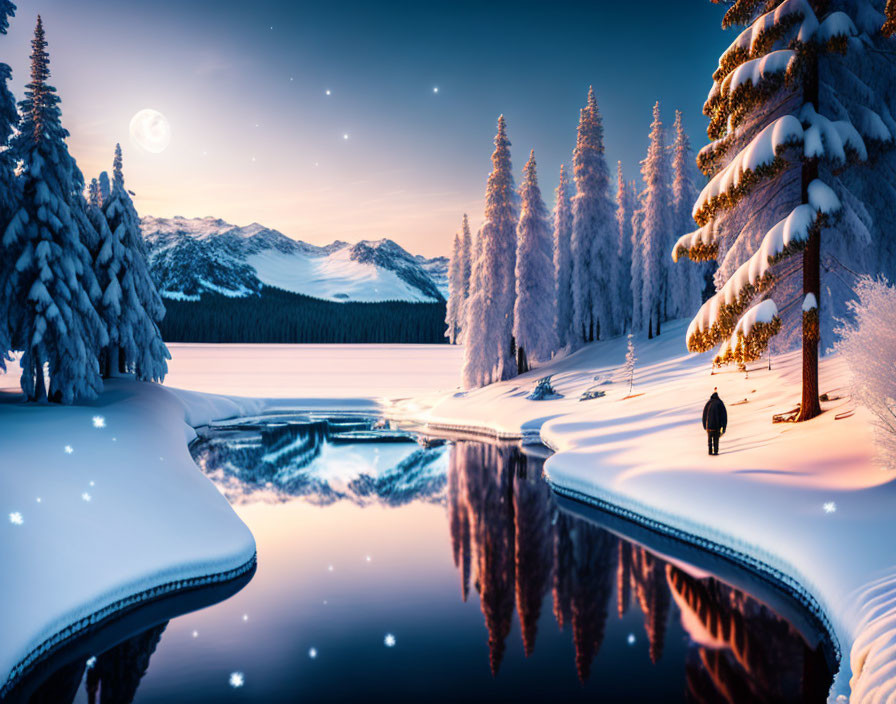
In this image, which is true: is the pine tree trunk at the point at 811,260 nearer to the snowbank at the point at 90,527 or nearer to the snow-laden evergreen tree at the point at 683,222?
the snowbank at the point at 90,527

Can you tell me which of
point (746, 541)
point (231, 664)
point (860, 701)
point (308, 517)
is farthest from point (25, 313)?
point (860, 701)

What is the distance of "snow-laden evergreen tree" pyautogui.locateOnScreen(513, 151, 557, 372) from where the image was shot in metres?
42.7

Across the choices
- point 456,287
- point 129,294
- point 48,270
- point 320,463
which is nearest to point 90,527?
point 48,270

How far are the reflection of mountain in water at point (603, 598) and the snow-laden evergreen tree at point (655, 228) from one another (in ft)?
96.6

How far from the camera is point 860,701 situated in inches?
273

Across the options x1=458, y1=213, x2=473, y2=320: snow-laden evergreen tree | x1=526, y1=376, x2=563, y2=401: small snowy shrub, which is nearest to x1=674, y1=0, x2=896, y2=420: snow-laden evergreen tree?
x1=526, y1=376, x2=563, y2=401: small snowy shrub

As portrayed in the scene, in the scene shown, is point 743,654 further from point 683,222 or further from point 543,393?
point 683,222

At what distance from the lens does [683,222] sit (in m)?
51.8

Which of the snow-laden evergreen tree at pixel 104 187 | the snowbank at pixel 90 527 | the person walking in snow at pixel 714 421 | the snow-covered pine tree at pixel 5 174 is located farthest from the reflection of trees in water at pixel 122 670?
the snow-laden evergreen tree at pixel 104 187

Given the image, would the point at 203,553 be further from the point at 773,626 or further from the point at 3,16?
the point at 3,16

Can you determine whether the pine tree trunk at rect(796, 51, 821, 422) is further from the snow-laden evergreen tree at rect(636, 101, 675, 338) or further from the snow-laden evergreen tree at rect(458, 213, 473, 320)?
the snow-laden evergreen tree at rect(458, 213, 473, 320)

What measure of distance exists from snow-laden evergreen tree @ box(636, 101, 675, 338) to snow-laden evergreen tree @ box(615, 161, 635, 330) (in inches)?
146

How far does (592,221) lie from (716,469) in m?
36.3

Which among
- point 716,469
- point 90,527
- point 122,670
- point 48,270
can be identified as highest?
point 48,270
